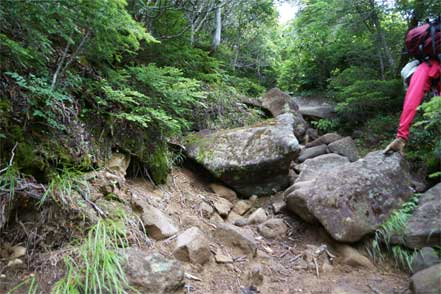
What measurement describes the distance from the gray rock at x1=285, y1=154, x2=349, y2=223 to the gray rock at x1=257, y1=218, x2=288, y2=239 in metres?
0.28

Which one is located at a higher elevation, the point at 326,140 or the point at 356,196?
the point at 326,140

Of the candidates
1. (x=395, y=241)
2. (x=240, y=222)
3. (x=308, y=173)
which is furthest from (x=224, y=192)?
(x=395, y=241)

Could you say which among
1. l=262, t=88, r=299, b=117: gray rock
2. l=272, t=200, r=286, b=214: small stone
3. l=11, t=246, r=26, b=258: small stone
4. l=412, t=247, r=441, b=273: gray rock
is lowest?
l=272, t=200, r=286, b=214: small stone

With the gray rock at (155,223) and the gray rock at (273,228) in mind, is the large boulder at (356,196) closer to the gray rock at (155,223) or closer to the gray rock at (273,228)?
the gray rock at (273,228)

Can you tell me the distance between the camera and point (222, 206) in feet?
14.1

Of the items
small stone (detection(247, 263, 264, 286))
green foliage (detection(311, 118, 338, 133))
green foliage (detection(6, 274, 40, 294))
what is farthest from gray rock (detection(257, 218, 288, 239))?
green foliage (detection(311, 118, 338, 133))

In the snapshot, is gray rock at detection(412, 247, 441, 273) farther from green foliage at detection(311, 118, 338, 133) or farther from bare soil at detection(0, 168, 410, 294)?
Result: green foliage at detection(311, 118, 338, 133)

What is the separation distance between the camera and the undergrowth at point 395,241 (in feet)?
10.7

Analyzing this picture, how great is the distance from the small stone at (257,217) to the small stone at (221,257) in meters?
1.05

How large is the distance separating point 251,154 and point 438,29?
2.77 metres

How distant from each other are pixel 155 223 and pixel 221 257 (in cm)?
74

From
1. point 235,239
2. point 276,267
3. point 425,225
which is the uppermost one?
point 425,225

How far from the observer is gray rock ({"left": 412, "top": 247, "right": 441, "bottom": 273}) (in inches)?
115

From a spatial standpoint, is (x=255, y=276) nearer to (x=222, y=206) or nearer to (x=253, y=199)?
(x=222, y=206)
